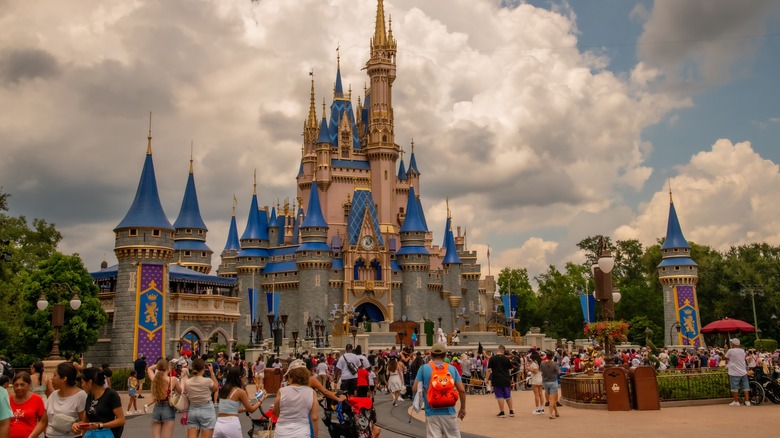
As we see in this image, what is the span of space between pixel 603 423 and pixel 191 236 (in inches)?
2314

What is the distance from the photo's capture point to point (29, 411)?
8883 mm

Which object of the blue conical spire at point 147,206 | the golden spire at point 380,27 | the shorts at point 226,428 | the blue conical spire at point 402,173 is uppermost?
the golden spire at point 380,27

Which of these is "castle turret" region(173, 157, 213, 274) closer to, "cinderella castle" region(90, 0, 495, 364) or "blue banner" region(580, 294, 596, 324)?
"cinderella castle" region(90, 0, 495, 364)

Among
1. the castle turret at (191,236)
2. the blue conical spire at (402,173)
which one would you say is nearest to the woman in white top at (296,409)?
the castle turret at (191,236)

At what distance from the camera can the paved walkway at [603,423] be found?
1498 cm

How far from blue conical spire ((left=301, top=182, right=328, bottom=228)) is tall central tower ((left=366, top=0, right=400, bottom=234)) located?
7492mm

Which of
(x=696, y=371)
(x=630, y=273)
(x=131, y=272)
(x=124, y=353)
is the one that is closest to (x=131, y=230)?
(x=131, y=272)

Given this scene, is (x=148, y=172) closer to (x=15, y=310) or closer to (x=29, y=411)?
(x=15, y=310)

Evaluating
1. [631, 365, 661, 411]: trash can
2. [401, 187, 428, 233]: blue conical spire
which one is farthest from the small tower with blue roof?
[631, 365, 661, 411]: trash can

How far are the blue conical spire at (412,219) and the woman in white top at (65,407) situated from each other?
67.6m

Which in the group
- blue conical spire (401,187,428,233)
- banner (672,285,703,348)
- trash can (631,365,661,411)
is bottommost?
trash can (631,365,661,411)

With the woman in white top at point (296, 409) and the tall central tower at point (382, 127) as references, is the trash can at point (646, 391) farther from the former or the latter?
the tall central tower at point (382, 127)

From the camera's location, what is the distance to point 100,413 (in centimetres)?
856

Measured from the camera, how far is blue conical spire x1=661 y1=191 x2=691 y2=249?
65750 millimetres
